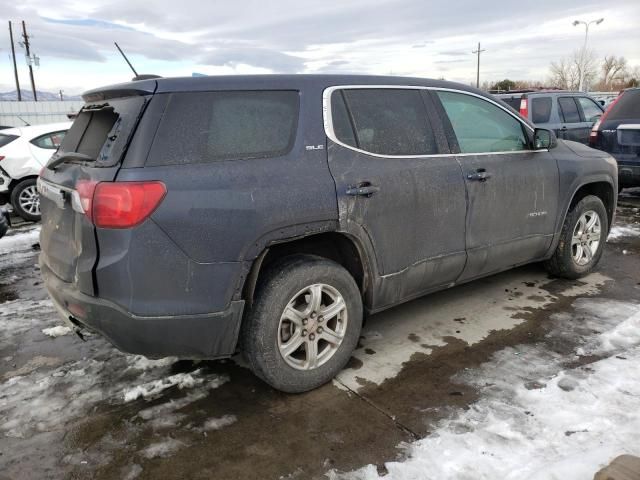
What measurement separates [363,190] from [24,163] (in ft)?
24.9

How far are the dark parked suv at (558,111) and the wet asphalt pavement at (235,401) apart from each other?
20.4 feet

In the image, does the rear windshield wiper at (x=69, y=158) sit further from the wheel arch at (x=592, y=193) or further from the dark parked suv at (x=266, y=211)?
the wheel arch at (x=592, y=193)

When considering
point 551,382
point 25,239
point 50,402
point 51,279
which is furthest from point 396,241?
point 25,239

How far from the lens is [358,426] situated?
2803 mm

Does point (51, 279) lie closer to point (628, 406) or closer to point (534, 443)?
point (534, 443)

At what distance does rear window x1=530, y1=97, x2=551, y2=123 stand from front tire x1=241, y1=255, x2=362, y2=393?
8.10 m

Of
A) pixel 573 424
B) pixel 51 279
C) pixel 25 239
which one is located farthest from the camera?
pixel 25 239

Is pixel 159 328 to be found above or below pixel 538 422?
above

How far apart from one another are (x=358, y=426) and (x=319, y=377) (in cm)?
44

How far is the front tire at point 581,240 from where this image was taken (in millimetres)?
4746

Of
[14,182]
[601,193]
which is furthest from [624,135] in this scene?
[14,182]

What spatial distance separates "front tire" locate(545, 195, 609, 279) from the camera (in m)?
4.75

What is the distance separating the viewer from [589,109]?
10.7m

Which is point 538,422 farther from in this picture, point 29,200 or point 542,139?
point 29,200
